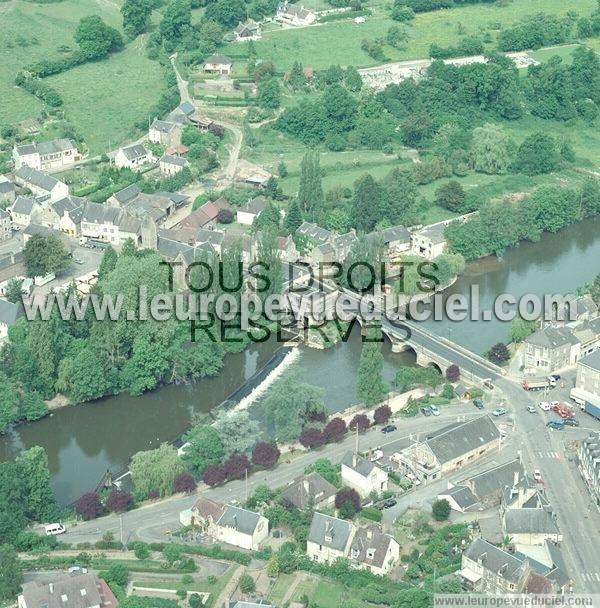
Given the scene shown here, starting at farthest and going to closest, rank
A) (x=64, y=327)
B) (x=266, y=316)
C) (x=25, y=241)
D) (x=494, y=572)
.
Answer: (x=25, y=241) < (x=266, y=316) < (x=64, y=327) < (x=494, y=572)

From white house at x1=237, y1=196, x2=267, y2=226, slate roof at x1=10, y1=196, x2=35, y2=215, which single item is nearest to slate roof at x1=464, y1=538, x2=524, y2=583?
white house at x1=237, y1=196, x2=267, y2=226

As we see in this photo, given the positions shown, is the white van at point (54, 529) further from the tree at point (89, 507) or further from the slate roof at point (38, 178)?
the slate roof at point (38, 178)

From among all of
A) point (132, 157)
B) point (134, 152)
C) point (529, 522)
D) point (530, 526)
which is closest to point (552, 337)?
point (529, 522)

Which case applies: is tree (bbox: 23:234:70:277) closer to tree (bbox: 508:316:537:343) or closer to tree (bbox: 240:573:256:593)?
tree (bbox: 508:316:537:343)

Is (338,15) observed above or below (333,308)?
above

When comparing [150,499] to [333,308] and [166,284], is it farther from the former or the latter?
[333,308]

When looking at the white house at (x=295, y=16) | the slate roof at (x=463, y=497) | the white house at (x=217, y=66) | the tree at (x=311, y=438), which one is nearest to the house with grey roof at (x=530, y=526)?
the slate roof at (x=463, y=497)

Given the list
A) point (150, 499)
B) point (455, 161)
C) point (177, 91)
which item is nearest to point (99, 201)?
point (177, 91)
